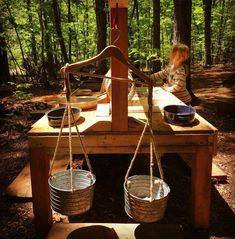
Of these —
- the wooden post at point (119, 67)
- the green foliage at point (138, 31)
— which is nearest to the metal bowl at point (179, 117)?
the wooden post at point (119, 67)

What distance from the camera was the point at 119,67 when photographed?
264cm

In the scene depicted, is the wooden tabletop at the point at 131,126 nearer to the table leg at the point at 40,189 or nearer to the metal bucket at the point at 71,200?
the table leg at the point at 40,189

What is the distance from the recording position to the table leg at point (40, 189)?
9.52 ft

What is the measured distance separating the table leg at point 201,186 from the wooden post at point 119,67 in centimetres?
75

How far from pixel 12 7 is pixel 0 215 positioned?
11.3 m

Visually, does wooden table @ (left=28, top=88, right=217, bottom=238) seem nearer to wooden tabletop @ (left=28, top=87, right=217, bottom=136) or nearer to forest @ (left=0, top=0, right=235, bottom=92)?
wooden tabletop @ (left=28, top=87, right=217, bottom=136)

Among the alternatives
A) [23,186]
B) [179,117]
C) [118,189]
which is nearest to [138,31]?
[118,189]

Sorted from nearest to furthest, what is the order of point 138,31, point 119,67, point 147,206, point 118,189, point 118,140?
1. point 147,206
2. point 119,67
3. point 118,140
4. point 118,189
5. point 138,31

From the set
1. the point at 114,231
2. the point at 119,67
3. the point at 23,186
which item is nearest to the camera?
the point at 114,231

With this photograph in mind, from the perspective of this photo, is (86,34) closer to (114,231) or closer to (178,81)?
(178,81)

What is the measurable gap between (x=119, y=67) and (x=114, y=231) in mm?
1336

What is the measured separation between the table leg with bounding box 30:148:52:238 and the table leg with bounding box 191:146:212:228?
140cm

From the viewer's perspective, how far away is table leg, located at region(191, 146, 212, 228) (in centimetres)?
292

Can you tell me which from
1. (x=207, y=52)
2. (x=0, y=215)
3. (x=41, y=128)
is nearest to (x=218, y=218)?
(x=41, y=128)
